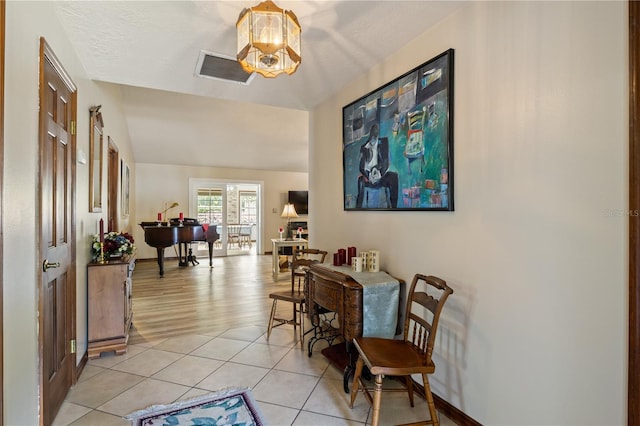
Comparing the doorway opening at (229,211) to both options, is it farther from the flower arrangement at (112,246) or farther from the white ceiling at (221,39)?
the white ceiling at (221,39)

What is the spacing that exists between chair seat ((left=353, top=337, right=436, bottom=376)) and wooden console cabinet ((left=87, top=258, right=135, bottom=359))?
83.8 inches

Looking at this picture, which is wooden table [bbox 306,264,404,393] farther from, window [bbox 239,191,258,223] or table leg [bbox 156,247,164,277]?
window [bbox 239,191,258,223]

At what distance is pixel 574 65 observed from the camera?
1.33 m

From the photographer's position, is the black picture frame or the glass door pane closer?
the black picture frame

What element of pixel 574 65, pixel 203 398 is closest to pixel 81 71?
pixel 203 398

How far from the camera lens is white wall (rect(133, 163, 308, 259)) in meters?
7.65

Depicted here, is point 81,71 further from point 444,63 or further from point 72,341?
point 444,63

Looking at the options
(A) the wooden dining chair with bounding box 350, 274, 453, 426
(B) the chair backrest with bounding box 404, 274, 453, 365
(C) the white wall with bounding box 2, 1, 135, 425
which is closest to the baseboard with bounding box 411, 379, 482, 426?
(A) the wooden dining chair with bounding box 350, 274, 453, 426

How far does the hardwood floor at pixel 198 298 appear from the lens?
136 inches

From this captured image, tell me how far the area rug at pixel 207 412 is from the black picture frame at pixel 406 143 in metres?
1.69

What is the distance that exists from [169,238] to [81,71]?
391 centimetres

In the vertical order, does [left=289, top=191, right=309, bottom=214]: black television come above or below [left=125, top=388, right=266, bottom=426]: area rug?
above

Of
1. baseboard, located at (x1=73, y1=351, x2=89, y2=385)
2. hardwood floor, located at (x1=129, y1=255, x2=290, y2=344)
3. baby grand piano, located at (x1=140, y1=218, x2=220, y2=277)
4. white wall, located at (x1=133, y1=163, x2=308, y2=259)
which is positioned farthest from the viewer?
white wall, located at (x1=133, y1=163, x2=308, y2=259)

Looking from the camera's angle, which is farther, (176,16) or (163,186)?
(163,186)
